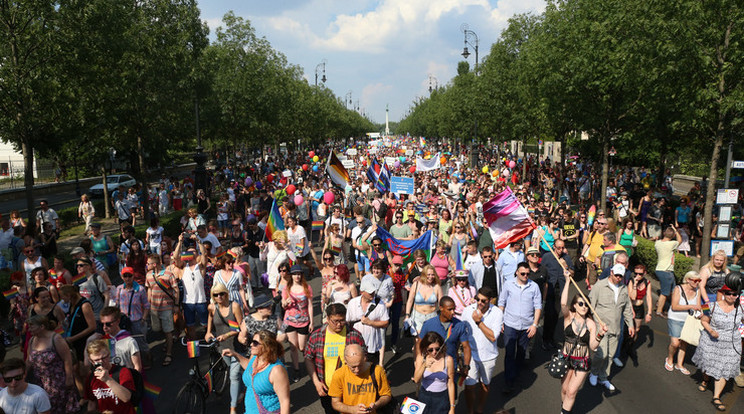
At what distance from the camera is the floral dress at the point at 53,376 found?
5250 millimetres

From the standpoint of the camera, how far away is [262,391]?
4363 millimetres

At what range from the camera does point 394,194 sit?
17.5 metres

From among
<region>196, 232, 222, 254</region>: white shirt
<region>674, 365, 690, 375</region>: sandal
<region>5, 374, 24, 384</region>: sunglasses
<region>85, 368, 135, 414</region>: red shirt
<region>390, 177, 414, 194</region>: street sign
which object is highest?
<region>390, 177, 414, 194</region>: street sign

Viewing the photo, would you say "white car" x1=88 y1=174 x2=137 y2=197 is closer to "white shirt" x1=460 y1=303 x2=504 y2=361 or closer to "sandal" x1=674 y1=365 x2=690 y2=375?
"white shirt" x1=460 y1=303 x2=504 y2=361

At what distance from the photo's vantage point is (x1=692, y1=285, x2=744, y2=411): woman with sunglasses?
6.30 m

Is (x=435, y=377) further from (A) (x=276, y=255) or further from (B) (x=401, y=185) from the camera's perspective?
(B) (x=401, y=185)

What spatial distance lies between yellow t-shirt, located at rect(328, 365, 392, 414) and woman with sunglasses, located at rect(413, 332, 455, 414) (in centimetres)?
59

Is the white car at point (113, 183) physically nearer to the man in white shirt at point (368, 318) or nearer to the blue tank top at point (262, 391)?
the man in white shirt at point (368, 318)

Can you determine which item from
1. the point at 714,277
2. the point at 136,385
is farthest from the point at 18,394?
the point at 714,277

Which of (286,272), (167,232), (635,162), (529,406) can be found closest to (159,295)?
(286,272)

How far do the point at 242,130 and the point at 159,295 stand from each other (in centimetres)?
2605

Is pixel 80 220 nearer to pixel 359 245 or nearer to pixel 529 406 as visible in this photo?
pixel 359 245

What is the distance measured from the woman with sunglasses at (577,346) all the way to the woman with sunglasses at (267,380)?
3134 millimetres

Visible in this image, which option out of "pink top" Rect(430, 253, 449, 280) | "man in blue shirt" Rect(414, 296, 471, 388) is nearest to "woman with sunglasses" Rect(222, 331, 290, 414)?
"man in blue shirt" Rect(414, 296, 471, 388)
